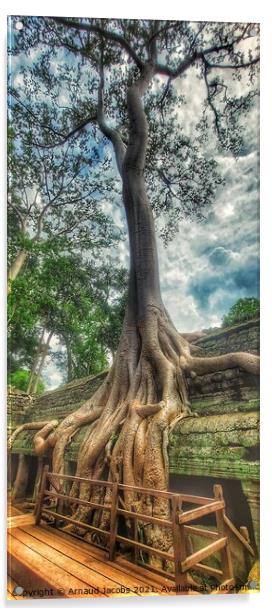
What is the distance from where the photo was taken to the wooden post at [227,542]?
9.39ft

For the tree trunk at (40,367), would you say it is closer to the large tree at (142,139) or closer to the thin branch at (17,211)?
the large tree at (142,139)

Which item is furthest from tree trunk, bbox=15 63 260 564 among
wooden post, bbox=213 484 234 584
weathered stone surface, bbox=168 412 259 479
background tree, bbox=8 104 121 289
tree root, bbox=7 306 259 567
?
wooden post, bbox=213 484 234 584

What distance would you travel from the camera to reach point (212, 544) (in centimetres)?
276

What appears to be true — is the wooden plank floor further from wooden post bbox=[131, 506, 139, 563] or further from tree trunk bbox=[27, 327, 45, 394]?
tree trunk bbox=[27, 327, 45, 394]

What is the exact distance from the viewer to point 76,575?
294cm

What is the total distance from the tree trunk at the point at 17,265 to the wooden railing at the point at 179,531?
5.53 feet

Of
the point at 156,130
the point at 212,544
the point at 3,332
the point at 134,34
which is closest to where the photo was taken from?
the point at 212,544

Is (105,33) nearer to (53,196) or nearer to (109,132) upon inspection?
(109,132)

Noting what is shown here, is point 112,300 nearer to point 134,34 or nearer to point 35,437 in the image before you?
point 35,437

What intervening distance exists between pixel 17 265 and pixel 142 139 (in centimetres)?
160

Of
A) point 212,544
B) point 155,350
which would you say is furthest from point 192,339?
point 212,544

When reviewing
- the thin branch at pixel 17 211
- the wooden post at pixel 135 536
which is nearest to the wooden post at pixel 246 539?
the wooden post at pixel 135 536

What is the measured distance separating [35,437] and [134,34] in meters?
3.37
